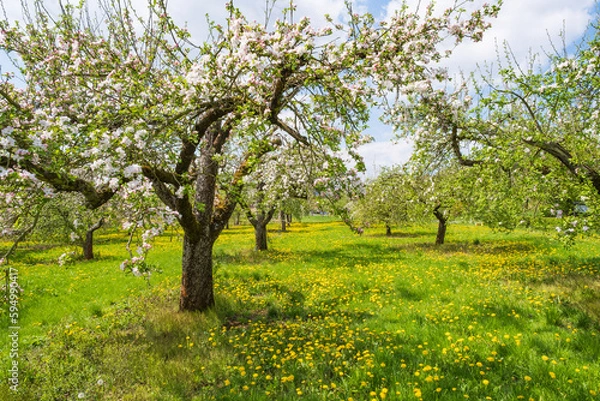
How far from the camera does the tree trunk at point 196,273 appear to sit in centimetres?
874

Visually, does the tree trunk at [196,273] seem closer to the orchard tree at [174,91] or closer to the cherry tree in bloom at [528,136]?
the orchard tree at [174,91]

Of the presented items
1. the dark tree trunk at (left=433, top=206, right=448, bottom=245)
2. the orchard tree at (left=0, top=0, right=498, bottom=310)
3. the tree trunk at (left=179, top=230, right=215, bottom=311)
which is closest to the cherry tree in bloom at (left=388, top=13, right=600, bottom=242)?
the orchard tree at (left=0, top=0, right=498, bottom=310)

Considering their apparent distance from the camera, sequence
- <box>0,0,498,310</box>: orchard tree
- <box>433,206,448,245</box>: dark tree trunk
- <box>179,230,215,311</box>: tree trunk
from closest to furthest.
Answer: <box>0,0,498,310</box>: orchard tree
<box>179,230,215,311</box>: tree trunk
<box>433,206,448,245</box>: dark tree trunk

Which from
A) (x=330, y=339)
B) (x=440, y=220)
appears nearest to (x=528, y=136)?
(x=330, y=339)

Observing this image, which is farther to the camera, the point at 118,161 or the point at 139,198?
the point at 139,198

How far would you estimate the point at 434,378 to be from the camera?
4918 millimetres

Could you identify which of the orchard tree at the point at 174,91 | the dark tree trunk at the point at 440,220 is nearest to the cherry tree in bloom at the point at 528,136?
the orchard tree at the point at 174,91

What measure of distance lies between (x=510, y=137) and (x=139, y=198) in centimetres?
883

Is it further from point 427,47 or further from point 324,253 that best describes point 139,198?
point 324,253

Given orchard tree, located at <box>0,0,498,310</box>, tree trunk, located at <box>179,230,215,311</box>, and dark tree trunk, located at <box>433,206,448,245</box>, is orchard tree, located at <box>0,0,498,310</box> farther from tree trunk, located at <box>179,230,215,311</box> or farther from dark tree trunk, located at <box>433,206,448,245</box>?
dark tree trunk, located at <box>433,206,448,245</box>

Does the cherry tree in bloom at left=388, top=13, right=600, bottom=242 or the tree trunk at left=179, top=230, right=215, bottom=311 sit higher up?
the cherry tree in bloom at left=388, top=13, right=600, bottom=242

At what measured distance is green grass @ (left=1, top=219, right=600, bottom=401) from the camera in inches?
202

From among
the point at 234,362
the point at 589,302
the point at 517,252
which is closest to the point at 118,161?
the point at 234,362

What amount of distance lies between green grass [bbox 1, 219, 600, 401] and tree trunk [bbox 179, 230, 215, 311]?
1.24 ft
